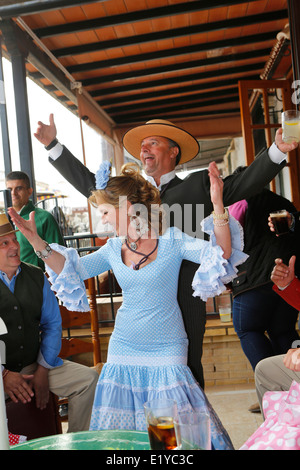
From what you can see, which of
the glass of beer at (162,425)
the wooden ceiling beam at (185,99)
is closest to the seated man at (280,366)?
the glass of beer at (162,425)

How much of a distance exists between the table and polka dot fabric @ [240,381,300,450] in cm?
25

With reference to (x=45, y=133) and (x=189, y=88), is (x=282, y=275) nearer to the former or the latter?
(x=45, y=133)

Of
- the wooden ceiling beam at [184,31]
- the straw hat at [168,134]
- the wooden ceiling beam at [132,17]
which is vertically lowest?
the straw hat at [168,134]

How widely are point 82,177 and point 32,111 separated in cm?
253

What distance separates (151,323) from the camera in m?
1.60

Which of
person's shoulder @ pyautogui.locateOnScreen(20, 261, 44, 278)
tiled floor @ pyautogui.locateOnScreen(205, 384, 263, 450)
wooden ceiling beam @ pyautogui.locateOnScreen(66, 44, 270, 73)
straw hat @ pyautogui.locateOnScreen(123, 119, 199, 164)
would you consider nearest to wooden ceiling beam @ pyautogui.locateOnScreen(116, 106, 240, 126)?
wooden ceiling beam @ pyautogui.locateOnScreen(66, 44, 270, 73)

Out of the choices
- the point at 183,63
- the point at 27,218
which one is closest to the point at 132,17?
the point at 183,63

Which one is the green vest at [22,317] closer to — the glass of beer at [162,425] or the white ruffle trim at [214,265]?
the white ruffle trim at [214,265]

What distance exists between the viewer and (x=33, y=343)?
2121 millimetres

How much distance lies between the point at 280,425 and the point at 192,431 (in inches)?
12.8

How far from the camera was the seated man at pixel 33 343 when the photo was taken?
2.04 metres

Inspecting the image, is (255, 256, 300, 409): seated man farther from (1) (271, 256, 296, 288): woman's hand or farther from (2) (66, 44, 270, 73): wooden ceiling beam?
(2) (66, 44, 270, 73): wooden ceiling beam

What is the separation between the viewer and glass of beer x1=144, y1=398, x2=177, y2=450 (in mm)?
875
